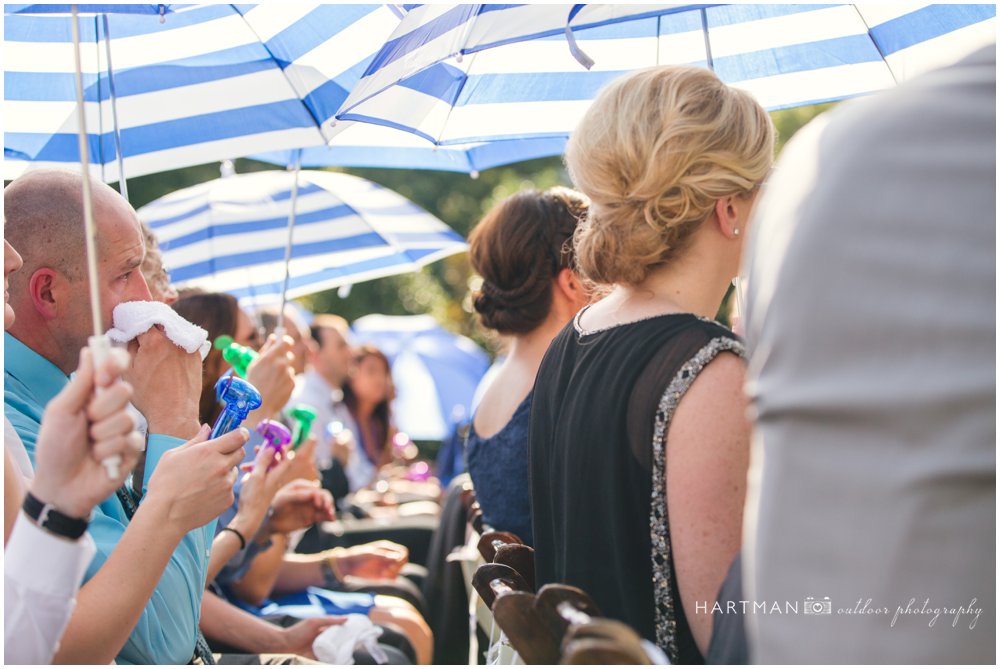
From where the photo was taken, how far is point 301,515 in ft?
12.6

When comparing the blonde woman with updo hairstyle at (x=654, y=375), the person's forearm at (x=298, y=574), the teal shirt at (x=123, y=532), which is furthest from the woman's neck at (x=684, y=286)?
the person's forearm at (x=298, y=574)

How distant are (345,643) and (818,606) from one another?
260 cm

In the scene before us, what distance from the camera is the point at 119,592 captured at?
1.80 meters

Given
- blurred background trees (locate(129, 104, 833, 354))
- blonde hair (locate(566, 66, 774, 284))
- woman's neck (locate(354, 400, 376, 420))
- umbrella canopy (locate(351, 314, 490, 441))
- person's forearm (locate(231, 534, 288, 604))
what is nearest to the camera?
blonde hair (locate(566, 66, 774, 284))

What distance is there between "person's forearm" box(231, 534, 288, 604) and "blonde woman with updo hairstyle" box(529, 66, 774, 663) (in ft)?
7.01

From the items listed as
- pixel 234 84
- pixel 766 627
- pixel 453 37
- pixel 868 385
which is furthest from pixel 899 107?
pixel 234 84

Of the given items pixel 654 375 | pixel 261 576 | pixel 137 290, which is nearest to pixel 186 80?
pixel 137 290

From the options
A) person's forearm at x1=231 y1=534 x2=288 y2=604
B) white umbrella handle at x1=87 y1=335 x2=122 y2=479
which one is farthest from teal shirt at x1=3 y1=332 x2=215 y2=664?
person's forearm at x1=231 y1=534 x2=288 y2=604

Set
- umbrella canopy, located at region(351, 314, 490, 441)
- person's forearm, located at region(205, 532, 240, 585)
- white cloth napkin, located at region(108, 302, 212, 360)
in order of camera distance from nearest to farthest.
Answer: white cloth napkin, located at region(108, 302, 212, 360), person's forearm, located at region(205, 532, 240, 585), umbrella canopy, located at region(351, 314, 490, 441)

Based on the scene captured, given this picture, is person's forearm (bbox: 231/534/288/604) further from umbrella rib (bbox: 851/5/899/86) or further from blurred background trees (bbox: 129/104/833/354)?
blurred background trees (bbox: 129/104/833/354)

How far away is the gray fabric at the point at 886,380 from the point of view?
109 cm

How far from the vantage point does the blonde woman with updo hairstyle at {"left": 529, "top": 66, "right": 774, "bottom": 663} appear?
1.68 m

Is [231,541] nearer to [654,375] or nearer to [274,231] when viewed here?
[654,375]

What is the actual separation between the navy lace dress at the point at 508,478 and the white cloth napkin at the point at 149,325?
118cm
